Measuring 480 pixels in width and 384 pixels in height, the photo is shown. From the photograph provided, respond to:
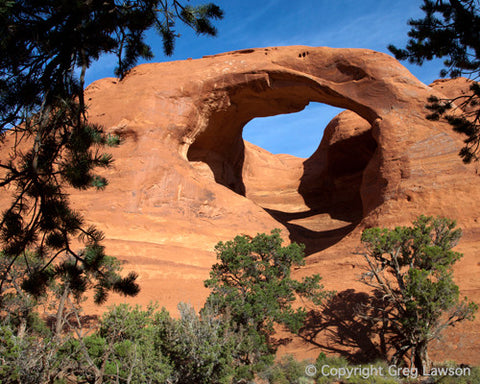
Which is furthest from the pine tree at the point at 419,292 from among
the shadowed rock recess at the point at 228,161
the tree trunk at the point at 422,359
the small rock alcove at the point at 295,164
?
the small rock alcove at the point at 295,164

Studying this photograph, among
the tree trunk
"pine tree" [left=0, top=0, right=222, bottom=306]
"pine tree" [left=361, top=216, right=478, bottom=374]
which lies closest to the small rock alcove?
"pine tree" [left=361, top=216, right=478, bottom=374]

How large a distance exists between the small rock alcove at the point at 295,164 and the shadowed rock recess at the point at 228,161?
110 millimetres

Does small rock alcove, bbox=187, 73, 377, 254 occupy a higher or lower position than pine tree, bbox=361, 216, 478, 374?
higher

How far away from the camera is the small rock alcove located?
19.1 meters

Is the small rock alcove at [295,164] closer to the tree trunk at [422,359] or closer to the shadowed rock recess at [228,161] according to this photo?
the shadowed rock recess at [228,161]

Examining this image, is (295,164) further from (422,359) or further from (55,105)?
(55,105)

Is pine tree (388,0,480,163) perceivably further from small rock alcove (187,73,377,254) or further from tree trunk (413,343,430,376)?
small rock alcove (187,73,377,254)

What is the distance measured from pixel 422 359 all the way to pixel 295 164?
93.5ft

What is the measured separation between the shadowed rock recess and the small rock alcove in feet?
0.36

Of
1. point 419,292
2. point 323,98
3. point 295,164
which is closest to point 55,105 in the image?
point 419,292

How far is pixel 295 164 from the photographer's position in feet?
124

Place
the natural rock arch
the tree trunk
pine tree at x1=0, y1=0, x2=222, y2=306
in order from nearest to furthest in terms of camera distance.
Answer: pine tree at x1=0, y1=0, x2=222, y2=306
the tree trunk
the natural rock arch


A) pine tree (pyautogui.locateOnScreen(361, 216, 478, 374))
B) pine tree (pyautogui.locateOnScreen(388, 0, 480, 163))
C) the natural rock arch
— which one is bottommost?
pine tree (pyautogui.locateOnScreen(361, 216, 478, 374))

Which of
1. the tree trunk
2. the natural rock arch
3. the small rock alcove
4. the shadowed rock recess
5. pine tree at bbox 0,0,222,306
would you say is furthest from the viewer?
the small rock alcove
